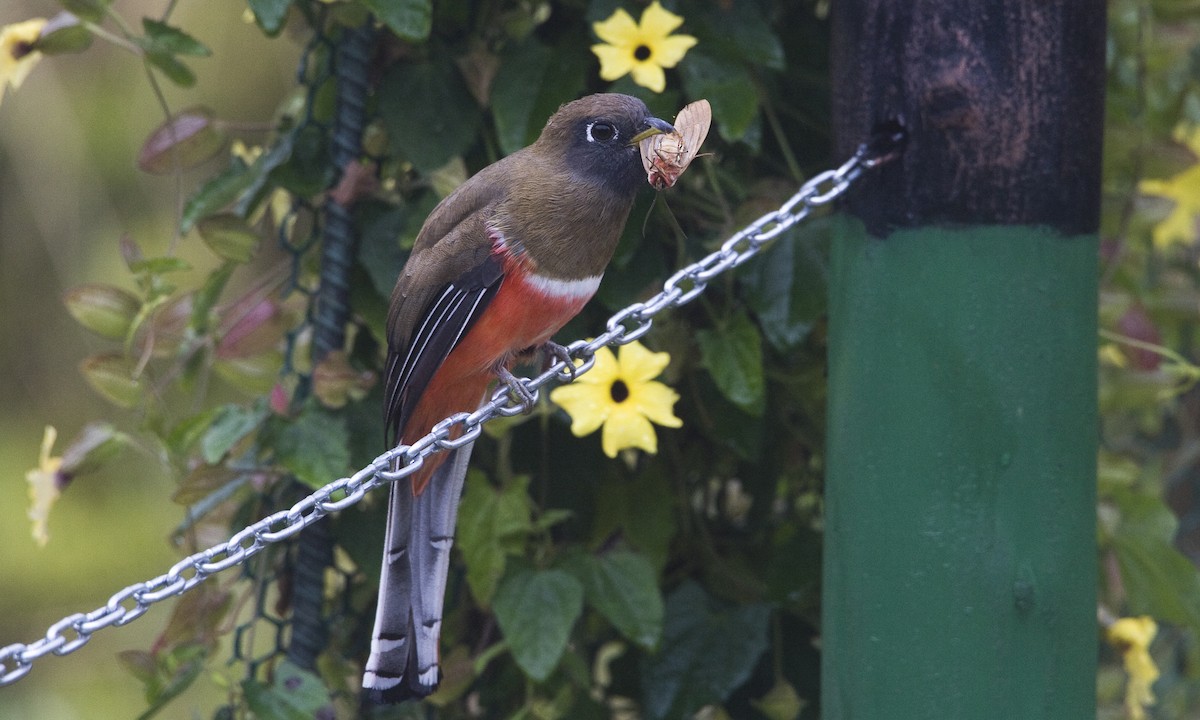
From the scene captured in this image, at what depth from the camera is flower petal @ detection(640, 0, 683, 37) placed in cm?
167

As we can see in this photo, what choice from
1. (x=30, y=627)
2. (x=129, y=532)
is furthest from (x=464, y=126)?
(x=30, y=627)

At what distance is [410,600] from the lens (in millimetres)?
1563

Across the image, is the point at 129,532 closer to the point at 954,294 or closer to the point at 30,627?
the point at 30,627

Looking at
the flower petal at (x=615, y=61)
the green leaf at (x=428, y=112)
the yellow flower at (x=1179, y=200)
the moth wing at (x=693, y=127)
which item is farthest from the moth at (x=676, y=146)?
the yellow flower at (x=1179, y=200)

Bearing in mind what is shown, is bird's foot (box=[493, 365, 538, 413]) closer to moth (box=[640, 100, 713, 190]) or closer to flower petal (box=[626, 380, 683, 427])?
flower petal (box=[626, 380, 683, 427])

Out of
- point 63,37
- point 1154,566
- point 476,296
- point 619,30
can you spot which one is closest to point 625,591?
point 476,296

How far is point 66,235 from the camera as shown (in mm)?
4836

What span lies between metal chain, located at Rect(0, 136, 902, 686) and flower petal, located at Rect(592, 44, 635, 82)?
0.25 metres

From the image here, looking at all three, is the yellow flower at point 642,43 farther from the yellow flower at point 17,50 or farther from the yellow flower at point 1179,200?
the yellow flower at point 1179,200

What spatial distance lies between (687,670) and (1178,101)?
129 cm

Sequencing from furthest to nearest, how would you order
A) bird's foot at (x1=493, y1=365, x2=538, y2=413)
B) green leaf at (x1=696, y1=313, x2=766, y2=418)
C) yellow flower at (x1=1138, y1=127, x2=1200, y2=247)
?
yellow flower at (x1=1138, y1=127, x2=1200, y2=247) < green leaf at (x1=696, y1=313, x2=766, y2=418) < bird's foot at (x1=493, y1=365, x2=538, y2=413)

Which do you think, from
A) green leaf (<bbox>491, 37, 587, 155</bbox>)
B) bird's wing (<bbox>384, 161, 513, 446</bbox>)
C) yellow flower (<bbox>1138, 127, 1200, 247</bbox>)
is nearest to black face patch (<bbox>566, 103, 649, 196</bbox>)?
bird's wing (<bbox>384, 161, 513, 446</bbox>)

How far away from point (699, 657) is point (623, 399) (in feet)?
1.52

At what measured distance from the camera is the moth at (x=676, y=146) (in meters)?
1.37
